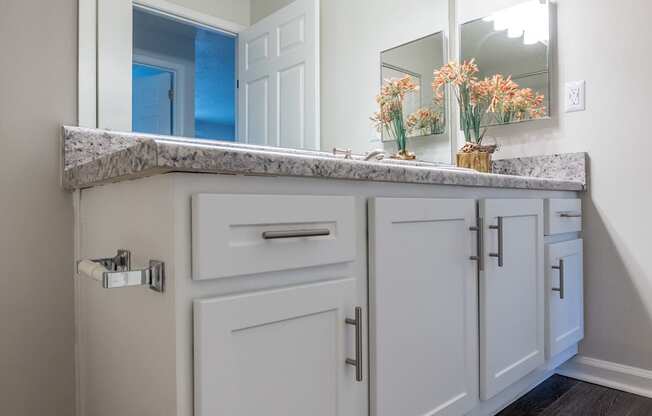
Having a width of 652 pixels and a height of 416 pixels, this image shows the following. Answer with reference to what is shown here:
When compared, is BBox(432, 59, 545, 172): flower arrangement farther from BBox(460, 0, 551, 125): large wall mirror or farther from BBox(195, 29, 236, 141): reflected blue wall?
BBox(195, 29, 236, 141): reflected blue wall

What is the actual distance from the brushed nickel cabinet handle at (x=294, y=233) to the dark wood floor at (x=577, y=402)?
1.06m

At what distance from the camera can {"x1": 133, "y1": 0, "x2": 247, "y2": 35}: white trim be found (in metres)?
1.21

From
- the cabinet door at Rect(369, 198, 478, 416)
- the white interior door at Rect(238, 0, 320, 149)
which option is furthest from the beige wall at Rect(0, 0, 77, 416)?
the cabinet door at Rect(369, 198, 478, 416)

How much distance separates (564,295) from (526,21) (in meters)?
1.13

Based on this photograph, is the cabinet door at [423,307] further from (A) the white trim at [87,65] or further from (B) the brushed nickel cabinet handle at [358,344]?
(A) the white trim at [87,65]

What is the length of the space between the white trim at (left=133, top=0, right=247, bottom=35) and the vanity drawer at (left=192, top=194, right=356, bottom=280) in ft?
2.58

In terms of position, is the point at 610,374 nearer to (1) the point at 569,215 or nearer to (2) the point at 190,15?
(1) the point at 569,215

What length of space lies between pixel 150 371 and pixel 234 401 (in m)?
0.15

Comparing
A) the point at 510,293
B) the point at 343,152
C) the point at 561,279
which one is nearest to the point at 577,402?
the point at 561,279

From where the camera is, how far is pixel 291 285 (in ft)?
2.50

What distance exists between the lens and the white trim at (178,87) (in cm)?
120

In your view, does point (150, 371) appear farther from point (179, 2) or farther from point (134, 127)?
point (179, 2)

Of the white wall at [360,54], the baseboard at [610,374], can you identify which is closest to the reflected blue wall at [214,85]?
the white wall at [360,54]

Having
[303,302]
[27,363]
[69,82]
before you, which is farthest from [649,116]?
[27,363]
